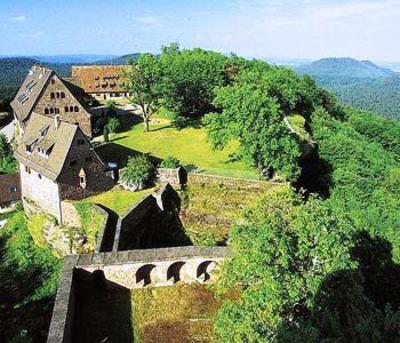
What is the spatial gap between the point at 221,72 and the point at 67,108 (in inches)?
981

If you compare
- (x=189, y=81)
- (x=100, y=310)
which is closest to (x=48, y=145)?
(x=100, y=310)

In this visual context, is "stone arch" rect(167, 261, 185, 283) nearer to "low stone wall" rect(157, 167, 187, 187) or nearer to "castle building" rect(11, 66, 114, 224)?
"low stone wall" rect(157, 167, 187, 187)

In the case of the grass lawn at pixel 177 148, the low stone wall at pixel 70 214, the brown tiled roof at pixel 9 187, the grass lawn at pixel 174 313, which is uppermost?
the grass lawn at pixel 177 148

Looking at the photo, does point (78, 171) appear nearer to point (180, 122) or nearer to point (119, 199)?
point (119, 199)

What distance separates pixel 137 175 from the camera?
40.8 m

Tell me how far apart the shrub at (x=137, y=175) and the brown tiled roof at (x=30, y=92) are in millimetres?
18869

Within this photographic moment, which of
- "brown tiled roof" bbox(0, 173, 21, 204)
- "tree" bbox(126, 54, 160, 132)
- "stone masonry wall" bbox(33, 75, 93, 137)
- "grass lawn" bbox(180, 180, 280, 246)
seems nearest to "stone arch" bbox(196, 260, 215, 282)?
"grass lawn" bbox(180, 180, 280, 246)

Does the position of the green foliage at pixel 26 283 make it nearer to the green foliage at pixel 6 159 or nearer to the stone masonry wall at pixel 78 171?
the stone masonry wall at pixel 78 171

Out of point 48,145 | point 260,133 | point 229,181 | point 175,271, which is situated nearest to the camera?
point 175,271

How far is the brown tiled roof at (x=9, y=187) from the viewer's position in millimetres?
50500

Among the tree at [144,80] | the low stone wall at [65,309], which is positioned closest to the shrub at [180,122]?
the tree at [144,80]

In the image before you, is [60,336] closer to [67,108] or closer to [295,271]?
[295,271]

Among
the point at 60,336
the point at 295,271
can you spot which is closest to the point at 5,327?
the point at 60,336

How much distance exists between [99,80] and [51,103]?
25.2 m
